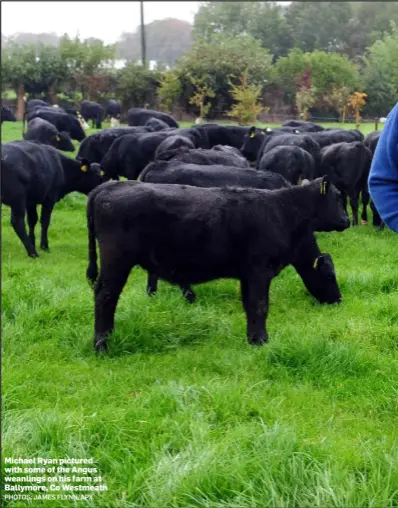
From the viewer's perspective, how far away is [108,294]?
5.21 m

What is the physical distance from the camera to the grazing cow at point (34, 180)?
29.3 feet

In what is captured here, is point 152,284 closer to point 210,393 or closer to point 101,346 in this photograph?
point 101,346

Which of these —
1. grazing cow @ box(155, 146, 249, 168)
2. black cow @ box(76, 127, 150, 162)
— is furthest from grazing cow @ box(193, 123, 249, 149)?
grazing cow @ box(155, 146, 249, 168)

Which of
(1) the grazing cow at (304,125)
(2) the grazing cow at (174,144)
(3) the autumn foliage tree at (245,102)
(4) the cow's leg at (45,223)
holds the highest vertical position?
(3) the autumn foliage tree at (245,102)

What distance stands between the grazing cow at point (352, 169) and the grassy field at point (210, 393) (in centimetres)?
450

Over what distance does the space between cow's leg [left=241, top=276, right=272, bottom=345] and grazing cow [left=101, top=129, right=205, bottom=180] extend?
354 inches

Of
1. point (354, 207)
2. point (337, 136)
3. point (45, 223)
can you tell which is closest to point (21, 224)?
point (45, 223)

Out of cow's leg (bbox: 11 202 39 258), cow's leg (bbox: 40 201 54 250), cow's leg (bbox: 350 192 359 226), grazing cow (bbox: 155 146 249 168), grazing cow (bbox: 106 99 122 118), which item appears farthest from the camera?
grazing cow (bbox: 106 99 122 118)

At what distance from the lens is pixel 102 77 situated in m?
35.7

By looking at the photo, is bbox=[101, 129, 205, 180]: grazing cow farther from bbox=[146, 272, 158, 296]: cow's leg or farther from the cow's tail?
the cow's tail

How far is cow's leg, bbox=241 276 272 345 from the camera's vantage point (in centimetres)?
541

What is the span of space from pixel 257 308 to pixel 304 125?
15209 millimetres

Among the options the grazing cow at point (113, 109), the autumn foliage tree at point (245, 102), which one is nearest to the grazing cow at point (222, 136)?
the autumn foliage tree at point (245, 102)

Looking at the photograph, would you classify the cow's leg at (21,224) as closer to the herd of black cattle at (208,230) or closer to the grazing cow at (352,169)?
the herd of black cattle at (208,230)
